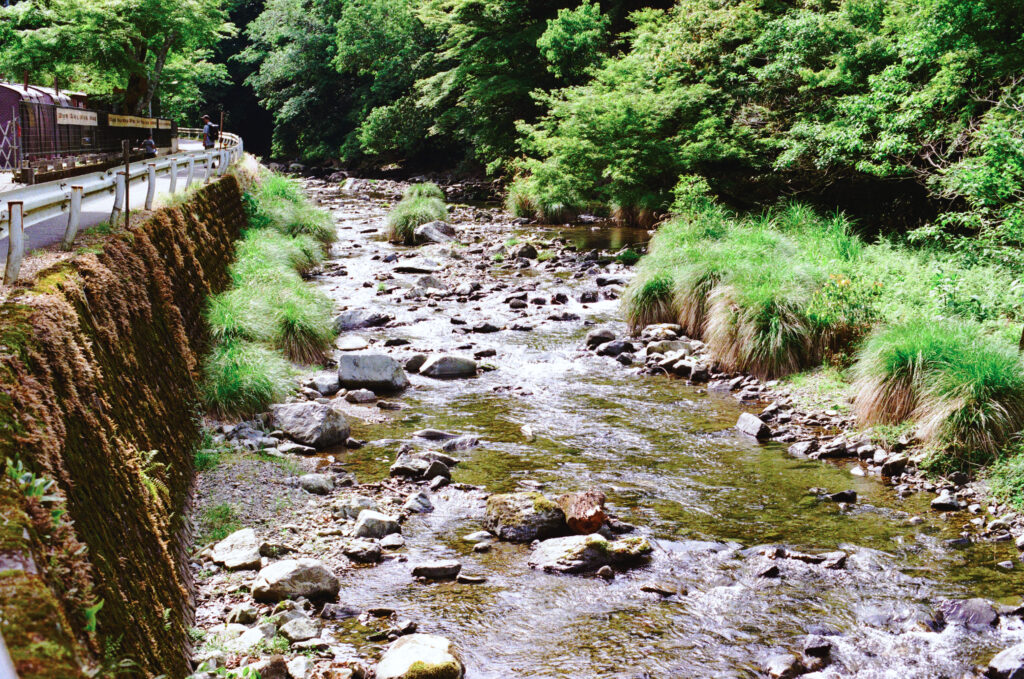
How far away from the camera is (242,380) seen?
9.81 meters

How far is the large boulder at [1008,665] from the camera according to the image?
5129mm

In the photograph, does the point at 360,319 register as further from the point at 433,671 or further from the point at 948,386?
the point at 433,671

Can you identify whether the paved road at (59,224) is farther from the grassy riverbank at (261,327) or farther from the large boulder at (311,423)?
the large boulder at (311,423)

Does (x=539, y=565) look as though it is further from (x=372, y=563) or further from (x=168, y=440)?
(x=168, y=440)

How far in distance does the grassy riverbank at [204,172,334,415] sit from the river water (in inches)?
56.7

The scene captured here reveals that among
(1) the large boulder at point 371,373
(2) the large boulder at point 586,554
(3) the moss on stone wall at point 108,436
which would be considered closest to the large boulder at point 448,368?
(1) the large boulder at point 371,373

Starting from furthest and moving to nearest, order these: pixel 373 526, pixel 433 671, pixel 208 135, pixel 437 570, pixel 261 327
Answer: pixel 208 135, pixel 261 327, pixel 373 526, pixel 437 570, pixel 433 671

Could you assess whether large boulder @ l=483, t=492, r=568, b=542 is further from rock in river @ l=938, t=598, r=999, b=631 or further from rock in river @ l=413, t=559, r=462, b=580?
rock in river @ l=938, t=598, r=999, b=631

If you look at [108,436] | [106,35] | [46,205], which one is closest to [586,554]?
[108,436]

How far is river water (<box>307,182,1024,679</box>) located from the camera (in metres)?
5.61

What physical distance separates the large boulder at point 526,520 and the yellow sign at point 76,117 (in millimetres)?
15146

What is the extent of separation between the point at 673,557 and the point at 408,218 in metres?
20.2

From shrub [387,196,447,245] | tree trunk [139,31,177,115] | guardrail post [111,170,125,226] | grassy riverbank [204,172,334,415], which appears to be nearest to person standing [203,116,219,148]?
tree trunk [139,31,177,115]

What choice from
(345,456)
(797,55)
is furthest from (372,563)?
(797,55)
